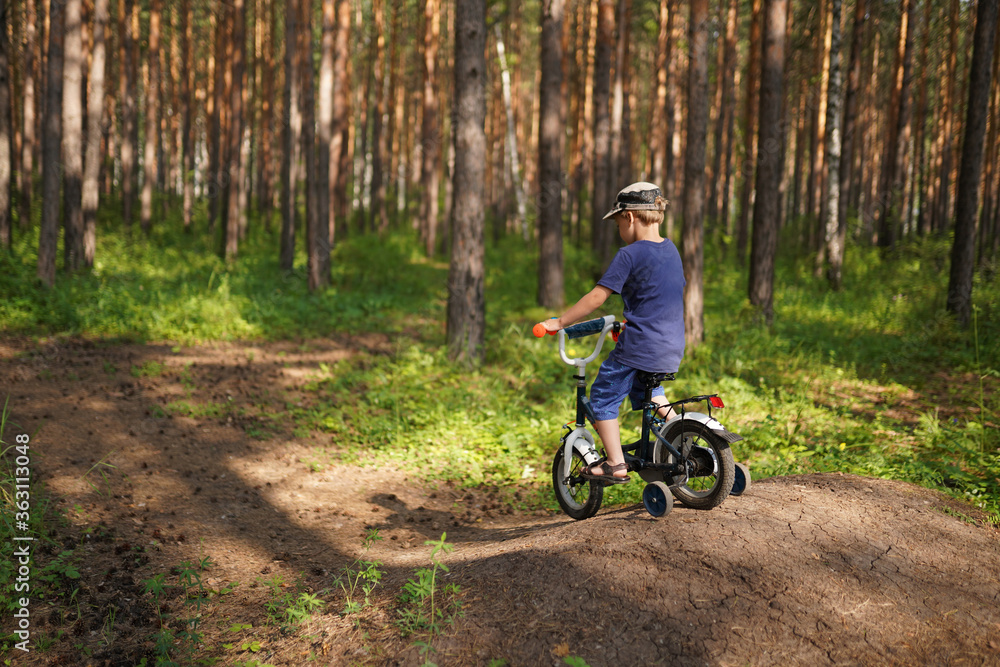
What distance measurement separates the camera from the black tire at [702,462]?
3951 mm

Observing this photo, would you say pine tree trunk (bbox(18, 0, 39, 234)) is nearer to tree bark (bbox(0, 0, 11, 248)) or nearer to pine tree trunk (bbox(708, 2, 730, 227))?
tree bark (bbox(0, 0, 11, 248))

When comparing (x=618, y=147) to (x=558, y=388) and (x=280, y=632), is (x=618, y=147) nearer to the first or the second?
(x=558, y=388)

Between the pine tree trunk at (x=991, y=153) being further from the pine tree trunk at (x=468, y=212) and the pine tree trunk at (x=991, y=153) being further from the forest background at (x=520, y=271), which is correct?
the pine tree trunk at (x=468, y=212)

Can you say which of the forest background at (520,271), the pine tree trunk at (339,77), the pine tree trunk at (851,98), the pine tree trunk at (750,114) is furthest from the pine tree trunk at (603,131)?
the pine tree trunk at (339,77)

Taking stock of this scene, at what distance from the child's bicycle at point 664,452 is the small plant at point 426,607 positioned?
1404 millimetres

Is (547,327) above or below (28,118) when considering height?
below

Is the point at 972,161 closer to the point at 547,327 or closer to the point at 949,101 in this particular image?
the point at 547,327

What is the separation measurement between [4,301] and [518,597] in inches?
431

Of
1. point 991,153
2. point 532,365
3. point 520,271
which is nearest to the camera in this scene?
point 532,365

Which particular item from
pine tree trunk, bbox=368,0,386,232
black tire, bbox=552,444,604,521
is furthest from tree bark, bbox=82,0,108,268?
black tire, bbox=552,444,604,521

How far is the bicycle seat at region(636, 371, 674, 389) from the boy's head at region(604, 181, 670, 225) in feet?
3.26

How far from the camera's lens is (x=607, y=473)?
4230 millimetres

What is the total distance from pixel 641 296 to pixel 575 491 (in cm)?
178

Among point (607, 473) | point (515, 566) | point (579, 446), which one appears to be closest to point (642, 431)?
point (607, 473)
